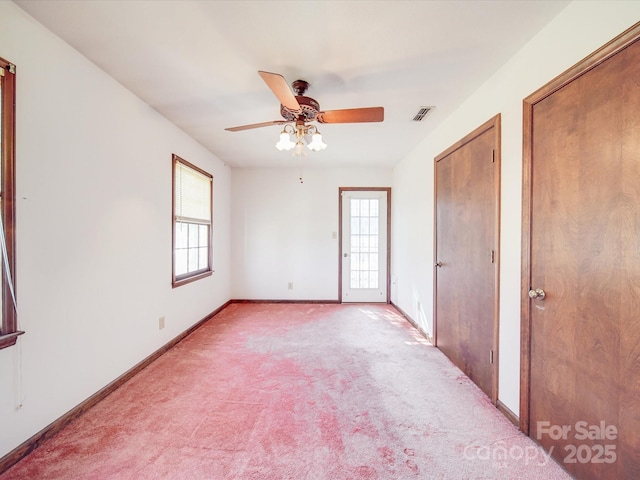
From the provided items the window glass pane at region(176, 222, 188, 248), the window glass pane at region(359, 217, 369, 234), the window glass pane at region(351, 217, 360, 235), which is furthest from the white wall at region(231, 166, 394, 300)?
the window glass pane at region(176, 222, 188, 248)

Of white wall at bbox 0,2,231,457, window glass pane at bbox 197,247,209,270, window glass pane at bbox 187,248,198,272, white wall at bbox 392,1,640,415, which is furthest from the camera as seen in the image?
window glass pane at bbox 197,247,209,270

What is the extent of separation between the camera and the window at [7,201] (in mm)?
1408

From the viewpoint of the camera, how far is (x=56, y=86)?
1.69m

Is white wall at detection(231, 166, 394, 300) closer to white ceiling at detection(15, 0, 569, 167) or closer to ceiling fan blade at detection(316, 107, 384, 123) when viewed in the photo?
white ceiling at detection(15, 0, 569, 167)

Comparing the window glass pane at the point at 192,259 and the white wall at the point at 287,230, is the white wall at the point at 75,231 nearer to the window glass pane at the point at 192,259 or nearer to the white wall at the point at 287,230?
the window glass pane at the point at 192,259

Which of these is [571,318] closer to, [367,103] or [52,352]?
[367,103]

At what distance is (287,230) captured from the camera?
489 centimetres

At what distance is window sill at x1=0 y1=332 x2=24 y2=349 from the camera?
1.37m

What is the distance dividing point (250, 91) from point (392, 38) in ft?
3.94

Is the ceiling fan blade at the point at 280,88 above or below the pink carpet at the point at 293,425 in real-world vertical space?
above

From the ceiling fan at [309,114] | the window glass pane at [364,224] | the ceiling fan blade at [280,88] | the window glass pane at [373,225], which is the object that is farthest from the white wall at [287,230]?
the ceiling fan blade at [280,88]

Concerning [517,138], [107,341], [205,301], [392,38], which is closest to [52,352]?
[107,341]

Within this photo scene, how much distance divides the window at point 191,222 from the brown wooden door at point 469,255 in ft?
9.73

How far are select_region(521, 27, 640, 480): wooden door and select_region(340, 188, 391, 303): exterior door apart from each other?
127 inches
